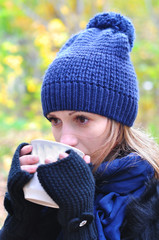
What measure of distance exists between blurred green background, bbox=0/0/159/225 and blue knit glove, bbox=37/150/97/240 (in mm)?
2942

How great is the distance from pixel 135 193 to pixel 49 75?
790mm

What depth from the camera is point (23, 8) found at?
6.91 meters

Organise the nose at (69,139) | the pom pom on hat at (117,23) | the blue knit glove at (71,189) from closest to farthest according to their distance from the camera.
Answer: the blue knit glove at (71,189), the nose at (69,139), the pom pom on hat at (117,23)

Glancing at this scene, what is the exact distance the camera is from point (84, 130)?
60.9 inches

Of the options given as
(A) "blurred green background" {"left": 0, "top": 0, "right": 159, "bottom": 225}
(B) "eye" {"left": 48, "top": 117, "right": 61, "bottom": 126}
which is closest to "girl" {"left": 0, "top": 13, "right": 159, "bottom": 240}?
(B) "eye" {"left": 48, "top": 117, "right": 61, "bottom": 126}

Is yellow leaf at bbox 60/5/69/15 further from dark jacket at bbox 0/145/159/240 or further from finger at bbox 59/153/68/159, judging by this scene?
finger at bbox 59/153/68/159

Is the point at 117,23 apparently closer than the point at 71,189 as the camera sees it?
No

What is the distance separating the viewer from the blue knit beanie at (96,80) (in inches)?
62.6

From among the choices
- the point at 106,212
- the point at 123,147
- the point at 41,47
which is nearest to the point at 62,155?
the point at 106,212

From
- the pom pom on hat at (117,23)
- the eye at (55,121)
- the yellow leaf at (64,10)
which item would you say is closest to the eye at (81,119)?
the eye at (55,121)

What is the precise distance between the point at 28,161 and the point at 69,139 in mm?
282

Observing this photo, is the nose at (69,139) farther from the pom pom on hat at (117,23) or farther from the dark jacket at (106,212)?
the pom pom on hat at (117,23)

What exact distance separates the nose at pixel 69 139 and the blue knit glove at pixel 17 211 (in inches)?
8.4

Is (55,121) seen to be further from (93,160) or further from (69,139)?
(93,160)
